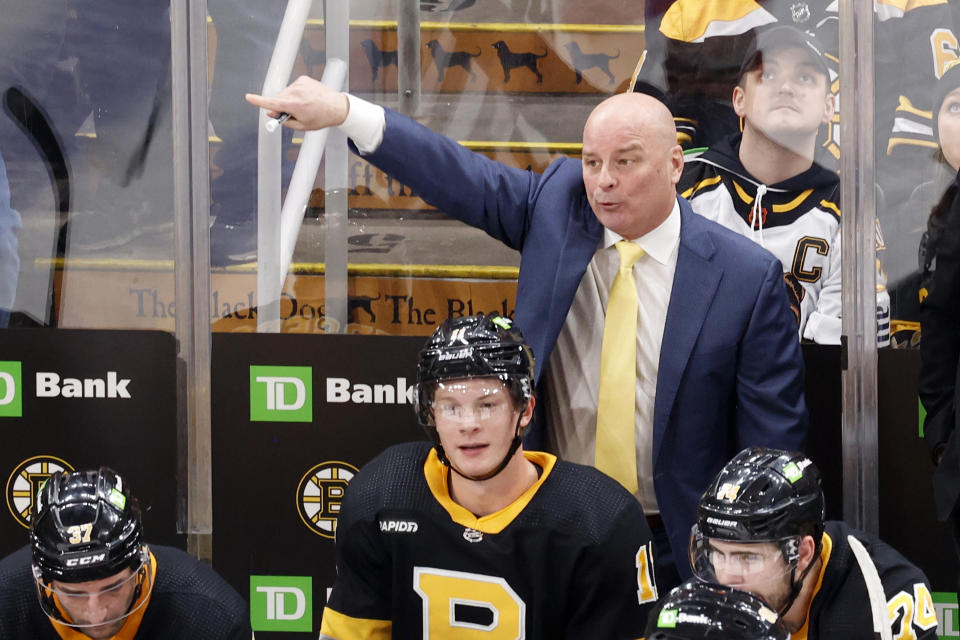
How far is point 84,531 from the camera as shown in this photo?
2.02 meters

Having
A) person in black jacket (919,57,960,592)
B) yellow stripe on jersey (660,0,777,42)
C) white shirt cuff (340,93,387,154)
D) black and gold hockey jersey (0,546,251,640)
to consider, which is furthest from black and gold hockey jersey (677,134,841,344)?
black and gold hockey jersey (0,546,251,640)

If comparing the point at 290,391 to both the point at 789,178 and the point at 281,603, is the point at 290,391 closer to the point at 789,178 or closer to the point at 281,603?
the point at 281,603

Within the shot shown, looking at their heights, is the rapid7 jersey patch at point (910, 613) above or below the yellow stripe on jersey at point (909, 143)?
below

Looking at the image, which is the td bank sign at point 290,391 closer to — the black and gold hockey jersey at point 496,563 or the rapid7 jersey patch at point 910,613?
the black and gold hockey jersey at point 496,563

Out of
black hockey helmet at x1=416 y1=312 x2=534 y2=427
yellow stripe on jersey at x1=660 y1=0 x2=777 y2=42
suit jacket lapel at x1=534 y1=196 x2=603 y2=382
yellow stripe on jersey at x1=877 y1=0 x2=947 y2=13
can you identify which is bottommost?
black hockey helmet at x1=416 y1=312 x2=534 y2=427

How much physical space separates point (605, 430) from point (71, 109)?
1495 millimetres

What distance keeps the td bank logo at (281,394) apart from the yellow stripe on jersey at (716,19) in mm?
1154

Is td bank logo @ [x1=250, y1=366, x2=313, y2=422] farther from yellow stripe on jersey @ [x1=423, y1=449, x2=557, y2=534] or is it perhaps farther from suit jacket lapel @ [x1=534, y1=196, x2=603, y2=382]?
yellow stripe on jersey @ [x1=423, y1=449, x2=557, y2=534]

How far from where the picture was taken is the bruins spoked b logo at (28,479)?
2994 mm

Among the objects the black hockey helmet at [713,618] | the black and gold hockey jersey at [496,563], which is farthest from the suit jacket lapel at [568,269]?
the black hockey helmet at [713,618]

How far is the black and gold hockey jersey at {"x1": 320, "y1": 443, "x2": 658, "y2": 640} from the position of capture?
2061mm

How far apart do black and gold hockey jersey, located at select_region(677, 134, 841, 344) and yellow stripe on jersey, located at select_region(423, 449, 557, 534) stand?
92 centimetres

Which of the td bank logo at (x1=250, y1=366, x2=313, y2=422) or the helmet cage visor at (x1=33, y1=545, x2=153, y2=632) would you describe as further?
the td bank logo at (x1=250, y1=366, x2=313, y2=422)

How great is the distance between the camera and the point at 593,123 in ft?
8.23
